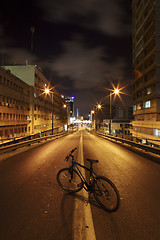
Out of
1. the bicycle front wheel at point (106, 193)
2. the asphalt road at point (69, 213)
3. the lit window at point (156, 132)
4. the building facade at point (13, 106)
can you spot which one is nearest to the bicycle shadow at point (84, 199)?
the asphalt road at point (69, 213)

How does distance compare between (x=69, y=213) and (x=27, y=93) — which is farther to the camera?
(x=27, y=93)

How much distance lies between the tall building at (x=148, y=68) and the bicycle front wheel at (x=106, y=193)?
2646cm

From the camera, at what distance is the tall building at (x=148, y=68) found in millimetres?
27875

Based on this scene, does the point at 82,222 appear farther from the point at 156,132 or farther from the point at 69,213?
the point at 156,132

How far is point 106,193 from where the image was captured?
337cm

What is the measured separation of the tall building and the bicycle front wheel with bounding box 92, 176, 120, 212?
86.8 ft

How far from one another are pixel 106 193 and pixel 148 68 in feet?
112

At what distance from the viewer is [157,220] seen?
9.41 feet

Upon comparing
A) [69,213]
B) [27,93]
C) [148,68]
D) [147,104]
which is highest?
[148,68]

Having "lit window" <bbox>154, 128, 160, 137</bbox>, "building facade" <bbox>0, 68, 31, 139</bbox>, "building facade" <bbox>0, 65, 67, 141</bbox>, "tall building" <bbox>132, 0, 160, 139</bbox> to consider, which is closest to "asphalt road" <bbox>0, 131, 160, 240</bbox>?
"lit window" <bbox>154, 128, 160, 137</bbox>

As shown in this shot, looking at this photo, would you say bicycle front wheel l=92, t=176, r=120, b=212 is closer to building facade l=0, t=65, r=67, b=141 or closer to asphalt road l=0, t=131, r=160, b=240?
asphalt road l=0, t=131, r=160, b=240

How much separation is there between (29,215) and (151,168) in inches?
217

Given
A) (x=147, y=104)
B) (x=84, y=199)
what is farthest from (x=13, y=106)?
(x=84, y=199)

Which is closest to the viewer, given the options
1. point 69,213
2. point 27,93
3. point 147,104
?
point 69,213
